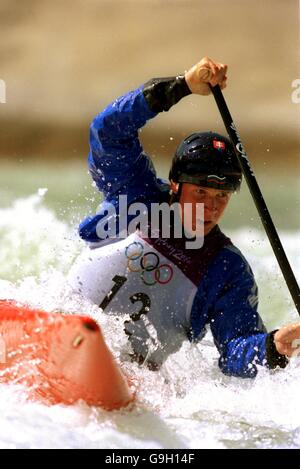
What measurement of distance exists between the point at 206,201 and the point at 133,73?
138 inches

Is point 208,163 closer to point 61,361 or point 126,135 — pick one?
point 126,135

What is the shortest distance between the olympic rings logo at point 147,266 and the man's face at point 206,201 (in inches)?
4.6

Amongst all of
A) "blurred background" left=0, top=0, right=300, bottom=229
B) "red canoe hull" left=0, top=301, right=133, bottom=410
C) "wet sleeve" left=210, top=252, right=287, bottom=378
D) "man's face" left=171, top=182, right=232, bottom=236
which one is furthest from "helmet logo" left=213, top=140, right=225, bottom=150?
"blurred background" left=0, top=0, right=300, bottom=229

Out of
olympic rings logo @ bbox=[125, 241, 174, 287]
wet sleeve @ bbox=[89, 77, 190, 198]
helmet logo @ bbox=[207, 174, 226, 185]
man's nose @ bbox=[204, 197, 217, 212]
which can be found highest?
wet sleeve @ bbox=[89, 77, 190, 198]

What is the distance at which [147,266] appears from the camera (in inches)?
75.5

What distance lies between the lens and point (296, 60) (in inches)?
202

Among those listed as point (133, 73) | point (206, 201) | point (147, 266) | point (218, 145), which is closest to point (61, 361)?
point (147, 266)

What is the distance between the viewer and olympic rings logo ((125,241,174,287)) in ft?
6.26

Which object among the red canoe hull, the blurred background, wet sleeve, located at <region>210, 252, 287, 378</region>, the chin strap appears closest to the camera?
the red canoe hull

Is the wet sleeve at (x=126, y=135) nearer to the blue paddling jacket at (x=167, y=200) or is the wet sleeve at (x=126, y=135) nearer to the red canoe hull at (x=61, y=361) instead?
the blue paddling jacket at (x=167, y=200)

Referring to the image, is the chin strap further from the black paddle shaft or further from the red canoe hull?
the red canoe hull

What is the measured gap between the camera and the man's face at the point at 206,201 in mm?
1901

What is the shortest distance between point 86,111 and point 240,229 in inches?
58.9

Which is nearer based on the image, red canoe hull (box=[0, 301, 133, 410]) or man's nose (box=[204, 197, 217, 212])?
red canoe hull (box=[0, 301, 133, 410])
